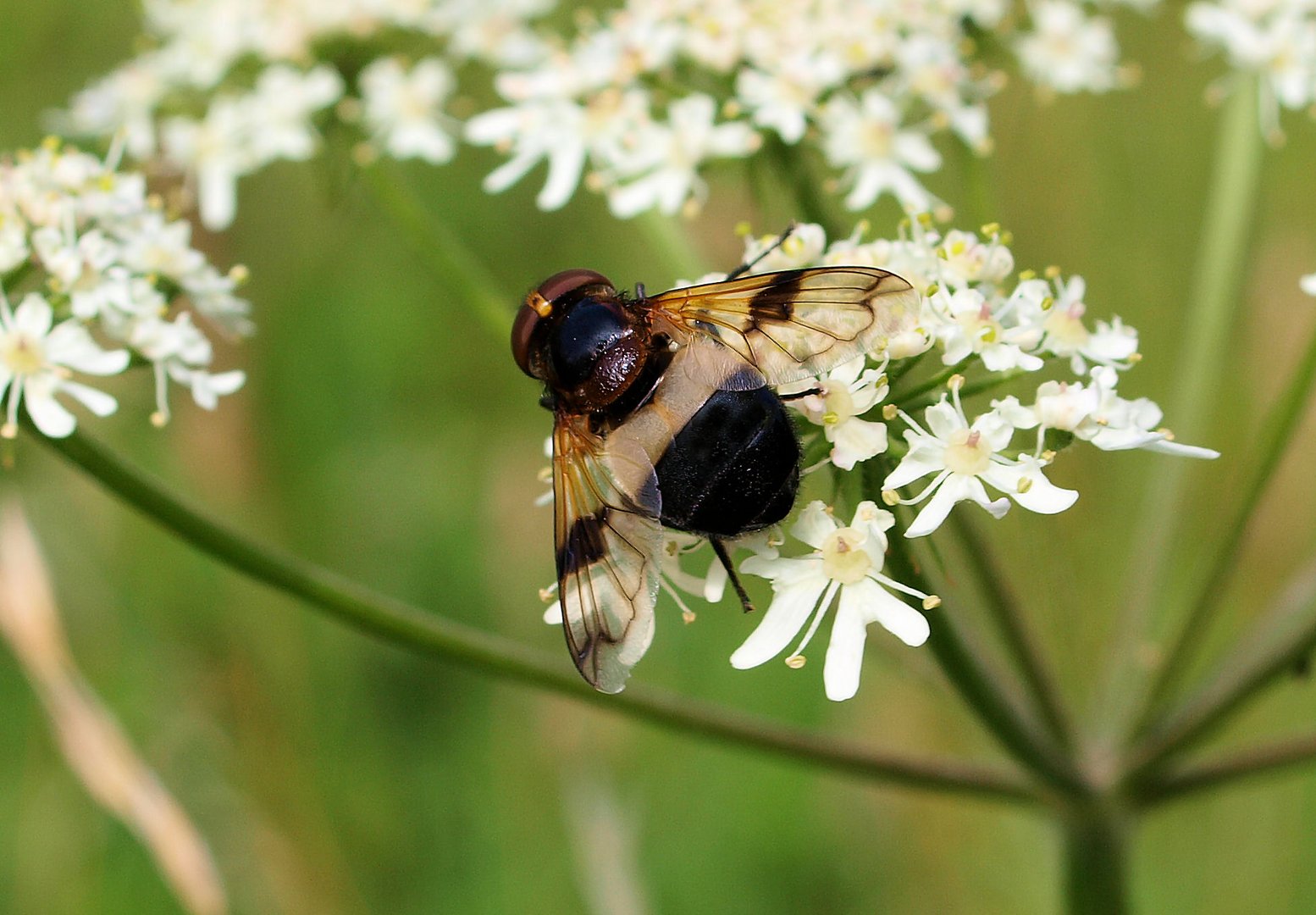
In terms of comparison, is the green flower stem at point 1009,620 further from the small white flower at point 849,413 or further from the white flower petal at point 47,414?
the white flower petal at point 47,414

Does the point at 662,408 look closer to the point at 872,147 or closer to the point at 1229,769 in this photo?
the point at 872,147

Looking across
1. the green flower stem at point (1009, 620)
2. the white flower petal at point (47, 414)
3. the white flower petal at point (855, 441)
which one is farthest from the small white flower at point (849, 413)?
the white flower petal at point (47, 414)

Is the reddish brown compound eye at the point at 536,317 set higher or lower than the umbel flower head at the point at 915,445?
higher

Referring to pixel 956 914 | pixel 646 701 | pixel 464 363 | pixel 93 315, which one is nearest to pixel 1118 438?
pixel 646 701

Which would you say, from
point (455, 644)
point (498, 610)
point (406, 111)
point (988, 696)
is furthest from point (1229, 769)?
point (406, 111)

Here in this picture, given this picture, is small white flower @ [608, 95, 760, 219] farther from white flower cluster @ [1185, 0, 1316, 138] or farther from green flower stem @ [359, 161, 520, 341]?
white flower cluster @ [1185, 0, 1316, 138]

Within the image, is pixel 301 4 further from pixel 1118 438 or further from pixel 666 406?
pixel 1118 438

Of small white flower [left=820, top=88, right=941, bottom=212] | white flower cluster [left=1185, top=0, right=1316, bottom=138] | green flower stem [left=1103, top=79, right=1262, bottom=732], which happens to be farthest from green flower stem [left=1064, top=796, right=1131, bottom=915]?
white flower cluster [left=1185, top=0, right=1316, bottom=138]
